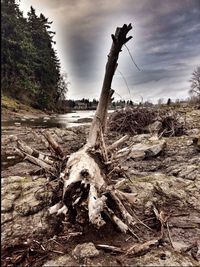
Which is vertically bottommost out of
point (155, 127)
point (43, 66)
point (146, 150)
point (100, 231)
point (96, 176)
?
point (100, 231)

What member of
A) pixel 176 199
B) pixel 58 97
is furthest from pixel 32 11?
pixel 176 199

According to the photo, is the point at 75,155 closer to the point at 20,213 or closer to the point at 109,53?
the point at 20,213

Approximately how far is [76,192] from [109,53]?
2.36 meters

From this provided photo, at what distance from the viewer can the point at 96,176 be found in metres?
4.03

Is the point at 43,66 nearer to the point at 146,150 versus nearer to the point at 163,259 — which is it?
the point at 146,150

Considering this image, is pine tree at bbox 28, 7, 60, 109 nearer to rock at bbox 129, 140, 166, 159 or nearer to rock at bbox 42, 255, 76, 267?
rock at bbox 129, 140, 166, 159

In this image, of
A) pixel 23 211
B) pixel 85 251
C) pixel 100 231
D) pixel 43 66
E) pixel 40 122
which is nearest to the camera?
pixel 85 251

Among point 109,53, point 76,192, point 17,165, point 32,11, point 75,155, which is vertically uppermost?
point 32,11

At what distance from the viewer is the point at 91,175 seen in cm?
386

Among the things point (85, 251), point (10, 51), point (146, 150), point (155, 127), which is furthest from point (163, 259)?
point (155, 127)

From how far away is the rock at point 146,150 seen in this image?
8.80 metres

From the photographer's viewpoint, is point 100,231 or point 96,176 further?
point 96,176

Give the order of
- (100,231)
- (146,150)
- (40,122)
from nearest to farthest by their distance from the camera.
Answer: (100,231) → (146,150) → (40,122)

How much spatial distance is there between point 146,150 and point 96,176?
5.26 metres
